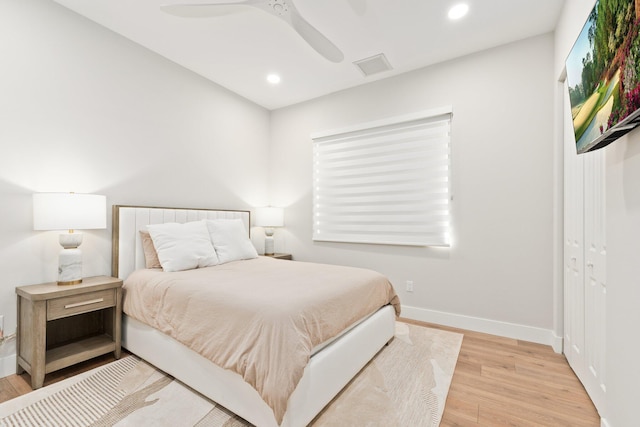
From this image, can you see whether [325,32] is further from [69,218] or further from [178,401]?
[178,401]

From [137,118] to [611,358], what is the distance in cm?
397

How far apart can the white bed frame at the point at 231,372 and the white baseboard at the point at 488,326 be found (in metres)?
0.82

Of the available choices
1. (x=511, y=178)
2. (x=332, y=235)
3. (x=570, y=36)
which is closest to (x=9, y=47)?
(x=332, y=235)

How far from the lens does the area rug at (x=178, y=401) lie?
1.66 metres

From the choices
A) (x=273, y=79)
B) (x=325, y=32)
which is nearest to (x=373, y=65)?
(x=325, y=32)

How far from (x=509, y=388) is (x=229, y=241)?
269 cm

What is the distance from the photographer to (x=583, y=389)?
1960mm

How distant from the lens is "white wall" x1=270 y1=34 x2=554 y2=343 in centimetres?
273

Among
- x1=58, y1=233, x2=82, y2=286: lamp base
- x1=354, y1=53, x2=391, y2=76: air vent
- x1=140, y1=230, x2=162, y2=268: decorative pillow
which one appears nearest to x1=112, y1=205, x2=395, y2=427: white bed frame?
→ x1=140, y1=230, x2=162, y2=268: decorative pillow

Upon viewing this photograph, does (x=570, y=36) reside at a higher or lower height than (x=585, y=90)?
higher

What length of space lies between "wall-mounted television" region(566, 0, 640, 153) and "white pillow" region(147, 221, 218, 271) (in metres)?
2.86

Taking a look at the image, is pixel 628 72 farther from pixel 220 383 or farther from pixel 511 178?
pixel 220 383

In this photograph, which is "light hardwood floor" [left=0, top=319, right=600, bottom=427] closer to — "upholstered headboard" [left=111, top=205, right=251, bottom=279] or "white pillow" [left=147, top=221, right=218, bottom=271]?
"upholstered headboard" [left=111, top=205, right=251, bottom=279]

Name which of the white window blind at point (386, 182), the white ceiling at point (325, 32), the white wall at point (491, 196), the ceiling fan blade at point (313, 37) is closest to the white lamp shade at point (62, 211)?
the white ceiling at point (325, 32)
